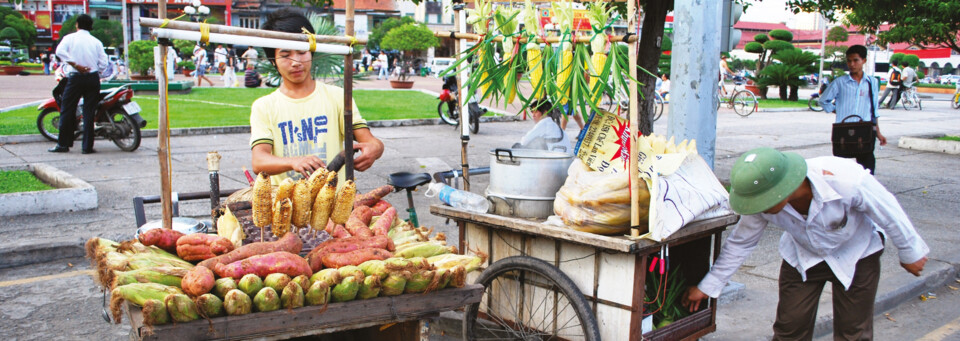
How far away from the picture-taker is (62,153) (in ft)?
31.9

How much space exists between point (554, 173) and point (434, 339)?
1.46m

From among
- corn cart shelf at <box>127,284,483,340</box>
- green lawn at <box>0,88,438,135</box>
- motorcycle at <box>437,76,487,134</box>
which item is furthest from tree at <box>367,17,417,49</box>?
corn cart shelf at <box>127,284,483,340</box>

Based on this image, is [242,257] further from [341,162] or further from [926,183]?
[926,183]

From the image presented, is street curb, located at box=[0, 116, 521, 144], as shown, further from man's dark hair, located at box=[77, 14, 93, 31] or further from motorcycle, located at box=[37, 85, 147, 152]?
man's dark hair, located at box=[77, 14, 93, 31]

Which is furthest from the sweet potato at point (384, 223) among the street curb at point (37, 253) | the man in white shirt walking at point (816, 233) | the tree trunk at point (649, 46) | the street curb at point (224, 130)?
the street curb at point (224, 130)

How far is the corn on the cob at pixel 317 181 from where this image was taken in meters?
2.64

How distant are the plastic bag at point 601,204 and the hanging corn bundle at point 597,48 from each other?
A: 13.6 inches

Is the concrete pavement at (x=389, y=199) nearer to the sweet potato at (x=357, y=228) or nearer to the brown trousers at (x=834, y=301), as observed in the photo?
the brown trousers at (x=834, y=301)

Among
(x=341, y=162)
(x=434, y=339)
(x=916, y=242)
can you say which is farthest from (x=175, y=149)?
(x=916, y=242)

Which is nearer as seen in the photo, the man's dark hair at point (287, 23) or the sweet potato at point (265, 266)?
the sweet potato at point (265, 266)

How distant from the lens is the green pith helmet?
2.77 metres

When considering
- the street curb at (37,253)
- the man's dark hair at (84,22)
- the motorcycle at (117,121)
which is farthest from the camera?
the motorcycle at (117,121)

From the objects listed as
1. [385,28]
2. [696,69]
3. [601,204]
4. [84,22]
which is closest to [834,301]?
[601,204]

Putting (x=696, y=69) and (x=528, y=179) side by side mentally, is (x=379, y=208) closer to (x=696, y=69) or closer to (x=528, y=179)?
(x=528, y=179)
